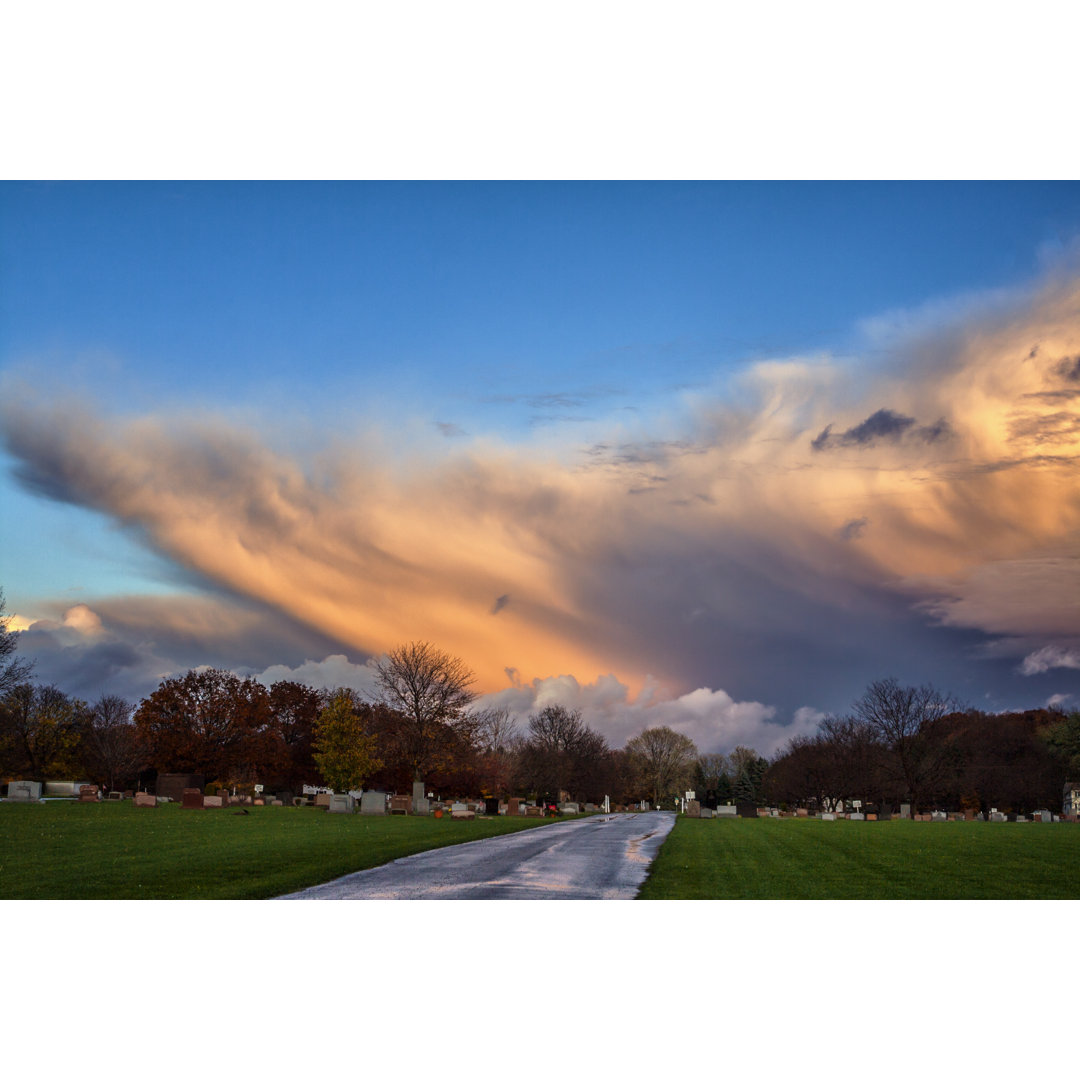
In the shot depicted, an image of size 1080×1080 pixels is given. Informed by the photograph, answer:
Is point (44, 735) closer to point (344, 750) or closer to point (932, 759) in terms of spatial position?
point (344, 750)

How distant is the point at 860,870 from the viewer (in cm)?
1781

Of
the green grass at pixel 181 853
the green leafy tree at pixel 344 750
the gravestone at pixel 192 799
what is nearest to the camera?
the green grass at pixel 181 853

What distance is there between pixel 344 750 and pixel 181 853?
31.3 meters

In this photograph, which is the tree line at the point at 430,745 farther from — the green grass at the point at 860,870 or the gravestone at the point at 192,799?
the green grass at the point at 860,870

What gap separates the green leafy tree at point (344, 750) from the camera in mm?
47250

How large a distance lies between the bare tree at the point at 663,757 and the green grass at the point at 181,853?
8396cm

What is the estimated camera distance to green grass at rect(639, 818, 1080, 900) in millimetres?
14711

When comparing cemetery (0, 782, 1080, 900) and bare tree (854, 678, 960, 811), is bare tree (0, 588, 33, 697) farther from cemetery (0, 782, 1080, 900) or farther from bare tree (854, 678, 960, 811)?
bare tree (854, 678, 960, 811)

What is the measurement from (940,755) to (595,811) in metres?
26.1

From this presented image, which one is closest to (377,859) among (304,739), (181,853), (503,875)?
(503,875)

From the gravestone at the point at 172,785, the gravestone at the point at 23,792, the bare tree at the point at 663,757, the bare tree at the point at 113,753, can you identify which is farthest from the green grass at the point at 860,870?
the bare tree at the point at 663,757

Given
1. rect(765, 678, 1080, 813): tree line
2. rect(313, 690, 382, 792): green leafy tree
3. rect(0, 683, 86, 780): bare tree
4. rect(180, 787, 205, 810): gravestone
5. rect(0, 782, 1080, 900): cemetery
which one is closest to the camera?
rect(0, 782, 1080, 900): cemetery

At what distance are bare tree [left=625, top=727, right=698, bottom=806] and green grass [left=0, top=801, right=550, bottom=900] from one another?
83963 mm

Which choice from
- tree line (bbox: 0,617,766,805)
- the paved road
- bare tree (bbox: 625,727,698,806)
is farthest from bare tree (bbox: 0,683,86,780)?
bare tree (bbox: 625,727,698,806)
